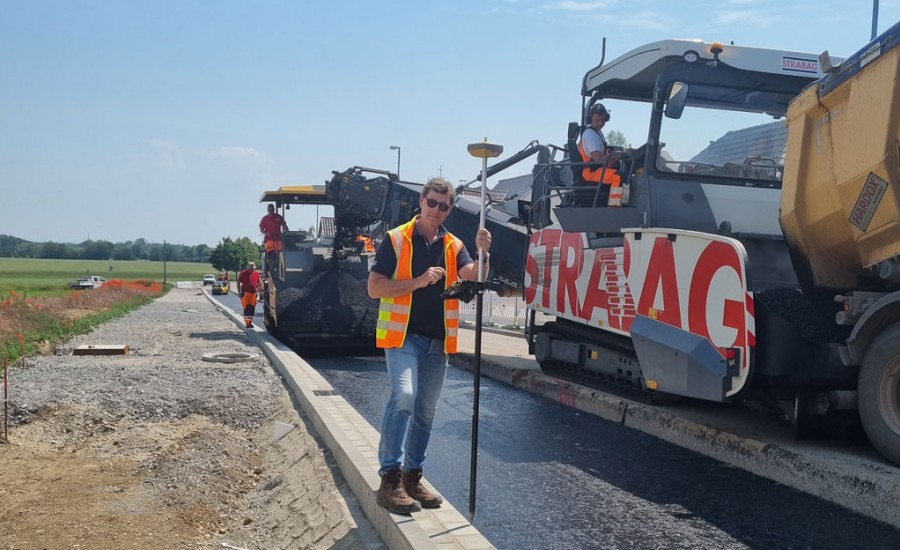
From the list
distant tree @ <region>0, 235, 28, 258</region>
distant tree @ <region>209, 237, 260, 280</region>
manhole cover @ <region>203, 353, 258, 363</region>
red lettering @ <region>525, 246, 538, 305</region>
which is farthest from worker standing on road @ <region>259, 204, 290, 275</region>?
distant tree @ <region>0, 235, 28, 258</region>

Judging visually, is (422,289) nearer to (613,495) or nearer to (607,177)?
(613,495)

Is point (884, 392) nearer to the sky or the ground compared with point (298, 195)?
nearer to the ground

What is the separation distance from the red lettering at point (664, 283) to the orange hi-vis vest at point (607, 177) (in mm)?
1256

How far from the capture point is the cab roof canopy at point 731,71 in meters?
7.92

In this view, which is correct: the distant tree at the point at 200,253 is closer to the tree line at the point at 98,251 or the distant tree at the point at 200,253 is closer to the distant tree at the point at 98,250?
the tree line at the point at 98,251

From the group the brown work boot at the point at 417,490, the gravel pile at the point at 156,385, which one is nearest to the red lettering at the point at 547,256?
the gravel pile at the point at 156,385

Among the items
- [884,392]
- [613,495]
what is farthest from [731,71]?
[613,495]

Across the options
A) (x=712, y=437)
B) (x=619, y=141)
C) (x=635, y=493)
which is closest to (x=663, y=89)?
(x=619, y=141)

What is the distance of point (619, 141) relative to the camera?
930 centimetres

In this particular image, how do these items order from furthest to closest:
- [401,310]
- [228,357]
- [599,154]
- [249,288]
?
[249,288], [228,357], [599,154], [401,310]

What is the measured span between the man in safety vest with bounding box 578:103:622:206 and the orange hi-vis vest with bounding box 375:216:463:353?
13.0 feet

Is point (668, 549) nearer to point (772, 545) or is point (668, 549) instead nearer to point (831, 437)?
point (772, 545)

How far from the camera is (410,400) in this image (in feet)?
14.1

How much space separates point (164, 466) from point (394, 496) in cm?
359
